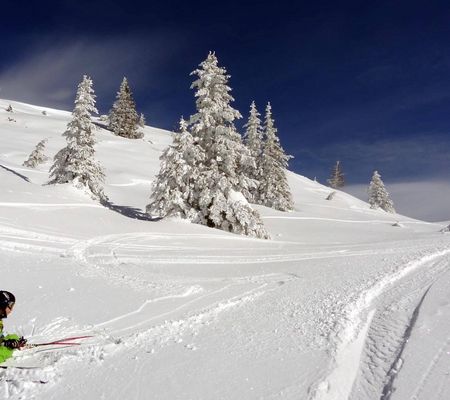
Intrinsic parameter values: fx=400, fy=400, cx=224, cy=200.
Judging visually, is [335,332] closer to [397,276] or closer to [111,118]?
[397,276]

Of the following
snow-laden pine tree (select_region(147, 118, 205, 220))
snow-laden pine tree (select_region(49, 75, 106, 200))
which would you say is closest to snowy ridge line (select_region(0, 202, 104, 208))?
snow-laden pine tree (select_region(147, 118, 205, 220))

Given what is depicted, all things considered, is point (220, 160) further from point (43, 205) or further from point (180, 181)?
point (43, 205)

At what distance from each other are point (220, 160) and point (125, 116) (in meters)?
45.5

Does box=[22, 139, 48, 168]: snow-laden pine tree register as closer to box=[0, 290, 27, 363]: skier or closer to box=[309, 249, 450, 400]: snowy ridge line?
box=[0, 290, 27, 363]: skier

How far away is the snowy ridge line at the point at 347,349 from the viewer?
468cm

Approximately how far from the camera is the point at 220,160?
22.6 meters

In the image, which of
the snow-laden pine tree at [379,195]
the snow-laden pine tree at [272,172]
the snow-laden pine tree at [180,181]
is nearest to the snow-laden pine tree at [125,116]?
the snow-laden pine tree at [272,172]

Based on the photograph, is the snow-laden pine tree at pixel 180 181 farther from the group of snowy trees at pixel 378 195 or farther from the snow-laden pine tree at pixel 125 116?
the group of snowy trees at pixel 378 195

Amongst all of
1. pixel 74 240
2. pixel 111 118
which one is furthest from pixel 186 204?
pixel 111 118

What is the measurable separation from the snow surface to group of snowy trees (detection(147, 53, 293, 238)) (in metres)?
5.44

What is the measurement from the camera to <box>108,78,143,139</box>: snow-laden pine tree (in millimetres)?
62125

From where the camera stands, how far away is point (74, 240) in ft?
48.5


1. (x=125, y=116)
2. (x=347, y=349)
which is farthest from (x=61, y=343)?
(x=125, y=116)

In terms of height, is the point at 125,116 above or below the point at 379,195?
above
